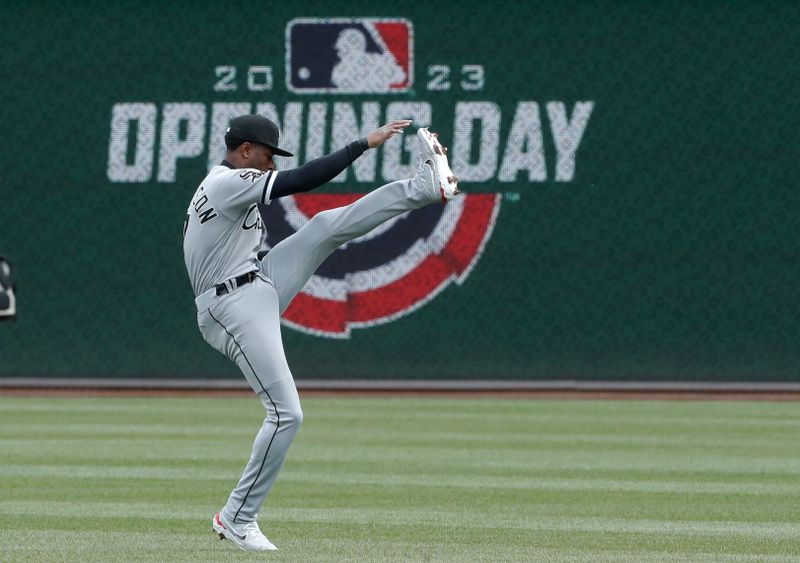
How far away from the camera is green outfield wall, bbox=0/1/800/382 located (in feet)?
56.1

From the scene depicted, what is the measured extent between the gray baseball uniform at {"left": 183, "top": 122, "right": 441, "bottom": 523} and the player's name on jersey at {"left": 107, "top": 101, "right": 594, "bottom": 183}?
931cm

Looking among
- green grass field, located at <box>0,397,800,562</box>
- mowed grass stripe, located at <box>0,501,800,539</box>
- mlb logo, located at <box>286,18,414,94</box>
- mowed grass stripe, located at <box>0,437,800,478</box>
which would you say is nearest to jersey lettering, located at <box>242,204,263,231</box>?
green grass field, located at <box>0,397,800,562</box>

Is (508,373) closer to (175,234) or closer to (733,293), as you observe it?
(733,293)

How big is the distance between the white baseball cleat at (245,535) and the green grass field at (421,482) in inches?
3.4

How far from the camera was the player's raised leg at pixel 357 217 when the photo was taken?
762 centimetres

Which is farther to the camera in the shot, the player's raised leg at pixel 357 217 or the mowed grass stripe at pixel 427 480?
the mowed grass stripe at pixel 427 480

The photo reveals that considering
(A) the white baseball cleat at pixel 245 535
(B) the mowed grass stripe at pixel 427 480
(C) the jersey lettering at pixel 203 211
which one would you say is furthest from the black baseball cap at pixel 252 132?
(B) the mowed grass stripe at pixel 427 480

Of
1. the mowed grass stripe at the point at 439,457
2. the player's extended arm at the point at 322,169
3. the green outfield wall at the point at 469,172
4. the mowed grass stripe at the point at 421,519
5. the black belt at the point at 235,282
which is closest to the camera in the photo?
the player's extended arm at the point at 322,169

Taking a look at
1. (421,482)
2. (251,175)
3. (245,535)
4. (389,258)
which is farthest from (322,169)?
(389,258)

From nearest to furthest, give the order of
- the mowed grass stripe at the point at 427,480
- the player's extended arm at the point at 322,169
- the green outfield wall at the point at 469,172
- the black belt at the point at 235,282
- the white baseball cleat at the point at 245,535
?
the player's extended arm at the point at 322,169
the white baseball cleat at the point at 245,535
the black belt at the point at 235,282
the mowed grass stripe at the point at 427,480
the green outfield wall at the point at 469,172

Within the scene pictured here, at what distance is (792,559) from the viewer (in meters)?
7.18

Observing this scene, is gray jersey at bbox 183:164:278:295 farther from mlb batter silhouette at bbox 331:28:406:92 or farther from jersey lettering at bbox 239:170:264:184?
mlb batter silhouette at bbox 331:28:406:92

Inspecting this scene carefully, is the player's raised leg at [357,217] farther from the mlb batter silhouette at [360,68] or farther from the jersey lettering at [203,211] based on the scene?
the mlb batter silhouette at [360,68]

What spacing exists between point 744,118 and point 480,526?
9.76 meters
